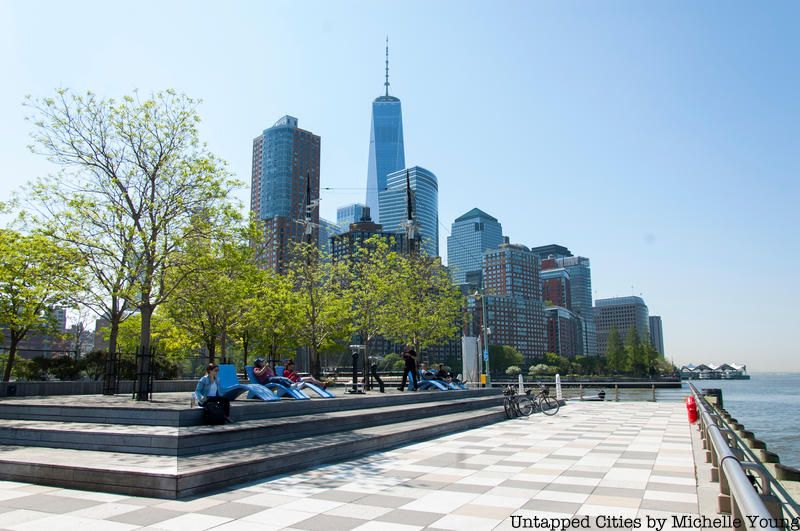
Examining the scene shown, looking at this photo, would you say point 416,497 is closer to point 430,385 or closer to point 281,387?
point 281,387

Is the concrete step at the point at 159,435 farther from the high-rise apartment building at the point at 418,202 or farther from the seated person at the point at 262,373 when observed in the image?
the high-rise apartment building at the point at 418,202

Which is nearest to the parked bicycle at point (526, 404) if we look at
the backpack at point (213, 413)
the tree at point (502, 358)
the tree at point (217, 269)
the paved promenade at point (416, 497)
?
the paved promenade at point (416, 497)

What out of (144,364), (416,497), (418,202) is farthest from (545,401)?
(418,202)

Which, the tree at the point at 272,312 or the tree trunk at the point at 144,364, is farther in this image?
the tree at the point at 272,312

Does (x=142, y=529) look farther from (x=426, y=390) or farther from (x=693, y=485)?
(x=426, y=390)

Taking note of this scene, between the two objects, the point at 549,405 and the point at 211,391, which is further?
the point at 549,405

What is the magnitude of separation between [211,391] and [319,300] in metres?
25.0

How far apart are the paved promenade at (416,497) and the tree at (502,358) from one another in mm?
127620

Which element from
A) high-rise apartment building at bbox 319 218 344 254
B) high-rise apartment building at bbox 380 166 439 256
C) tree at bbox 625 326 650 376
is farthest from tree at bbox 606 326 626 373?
high-rise apartment building at bbox 319 218 344 254

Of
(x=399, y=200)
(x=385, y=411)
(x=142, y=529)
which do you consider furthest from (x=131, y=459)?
(x=399, y=200)

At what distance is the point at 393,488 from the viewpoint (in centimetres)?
857

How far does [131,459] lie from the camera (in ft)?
30.7

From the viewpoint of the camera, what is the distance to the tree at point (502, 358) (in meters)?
→ 139

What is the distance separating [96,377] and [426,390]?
16.0 meters
